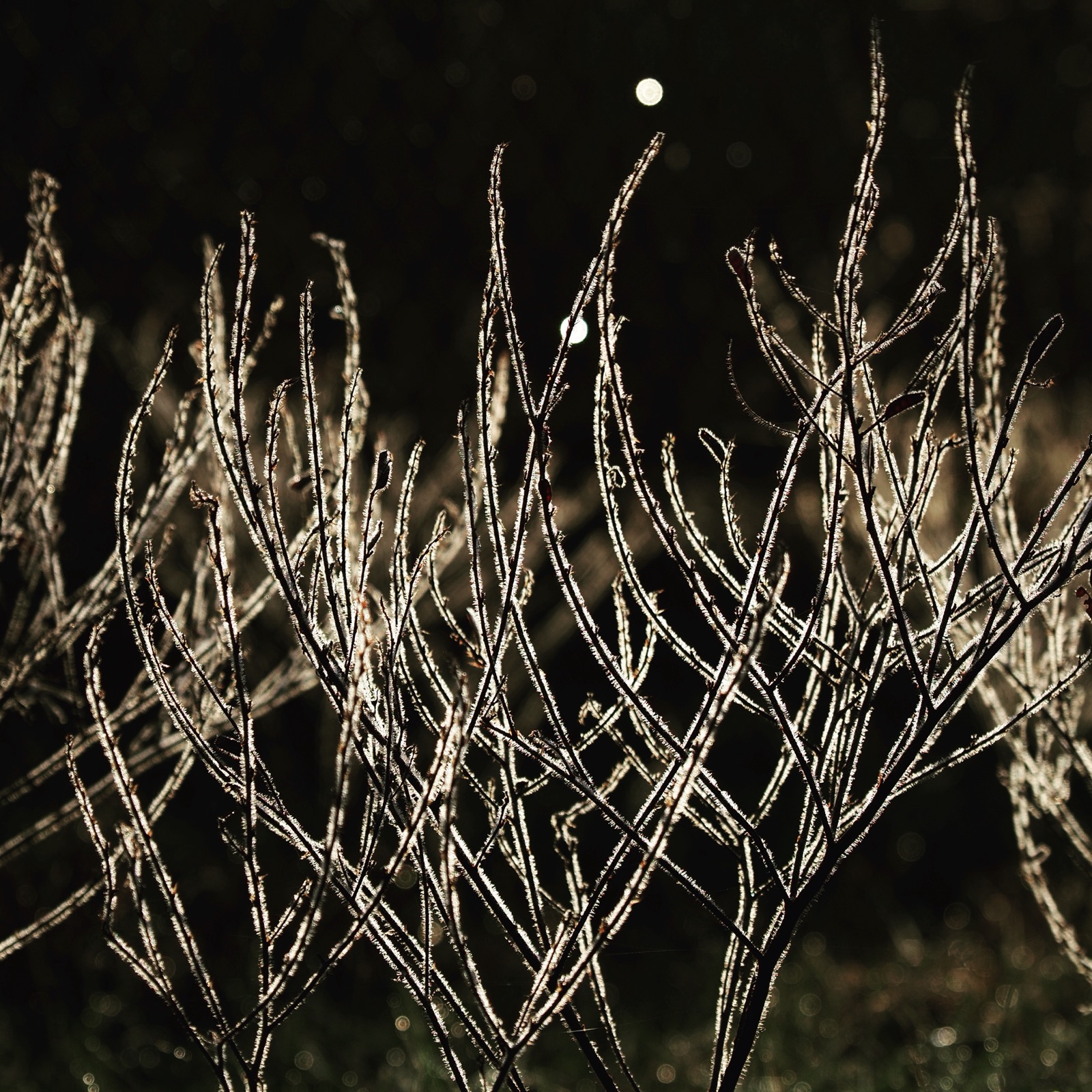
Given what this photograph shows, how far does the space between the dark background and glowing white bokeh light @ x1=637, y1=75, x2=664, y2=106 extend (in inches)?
2.3

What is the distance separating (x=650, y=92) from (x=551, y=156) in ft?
3.05

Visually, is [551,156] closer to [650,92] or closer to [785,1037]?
[650,92]

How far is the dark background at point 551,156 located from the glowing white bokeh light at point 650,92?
6cm

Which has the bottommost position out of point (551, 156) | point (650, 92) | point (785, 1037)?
point (785, 1037)

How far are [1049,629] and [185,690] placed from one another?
1818mm

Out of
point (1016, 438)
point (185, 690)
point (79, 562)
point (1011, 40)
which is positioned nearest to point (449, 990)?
point (185, 690)

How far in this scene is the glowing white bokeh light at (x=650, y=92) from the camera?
24.6ft

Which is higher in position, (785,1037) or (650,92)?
(650,92)

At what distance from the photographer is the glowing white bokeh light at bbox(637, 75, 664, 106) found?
295 inches

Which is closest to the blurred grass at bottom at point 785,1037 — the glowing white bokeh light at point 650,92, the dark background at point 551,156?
the dark background at point 551,156

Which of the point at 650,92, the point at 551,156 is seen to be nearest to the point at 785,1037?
the point at 551,156

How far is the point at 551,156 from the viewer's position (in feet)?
24.5

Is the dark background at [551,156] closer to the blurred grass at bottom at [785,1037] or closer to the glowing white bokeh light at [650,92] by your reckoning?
the glowing white bokeh light at [650,92]

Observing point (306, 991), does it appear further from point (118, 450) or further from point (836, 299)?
point (118, 450)
